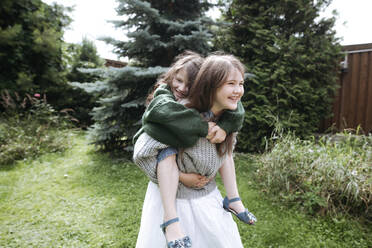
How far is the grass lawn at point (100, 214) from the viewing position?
2209 millimetres

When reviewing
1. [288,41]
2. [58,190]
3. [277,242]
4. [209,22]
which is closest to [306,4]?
[288,41]

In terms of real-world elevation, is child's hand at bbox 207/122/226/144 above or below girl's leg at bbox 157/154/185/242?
above

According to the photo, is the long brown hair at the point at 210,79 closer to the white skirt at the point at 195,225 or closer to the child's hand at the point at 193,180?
the child's hand at the point at 193,180

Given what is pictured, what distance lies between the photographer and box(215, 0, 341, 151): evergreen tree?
4266 mm

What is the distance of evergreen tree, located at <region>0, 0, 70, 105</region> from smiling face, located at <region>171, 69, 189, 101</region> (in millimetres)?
6803

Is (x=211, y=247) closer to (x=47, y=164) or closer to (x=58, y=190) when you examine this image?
(x=58, y=190)

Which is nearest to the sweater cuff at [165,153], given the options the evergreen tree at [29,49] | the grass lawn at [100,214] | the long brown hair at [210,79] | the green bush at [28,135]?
the long brown hair at [210,79]

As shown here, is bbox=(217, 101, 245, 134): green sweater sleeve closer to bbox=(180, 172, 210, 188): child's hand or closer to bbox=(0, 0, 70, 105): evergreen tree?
bbox=(180, 172, 210, 188): child's hand

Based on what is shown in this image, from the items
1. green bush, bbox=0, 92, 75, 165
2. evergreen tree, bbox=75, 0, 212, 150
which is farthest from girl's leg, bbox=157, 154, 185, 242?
green bush, bbox=0, 92, 75, 165

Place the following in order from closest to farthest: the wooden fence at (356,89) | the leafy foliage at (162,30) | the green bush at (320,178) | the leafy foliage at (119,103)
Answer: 1. the green bush at (320,178)
2. the leafy foliage at (162,30)
3. the leafy foliage at (119,103)
4. the wooden fence at (356,89)

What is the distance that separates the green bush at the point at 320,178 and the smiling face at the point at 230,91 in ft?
7.04

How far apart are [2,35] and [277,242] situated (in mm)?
7820

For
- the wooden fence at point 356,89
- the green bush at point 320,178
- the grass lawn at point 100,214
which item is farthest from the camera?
the wooden fence at point 356,89

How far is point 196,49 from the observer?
165 inches
